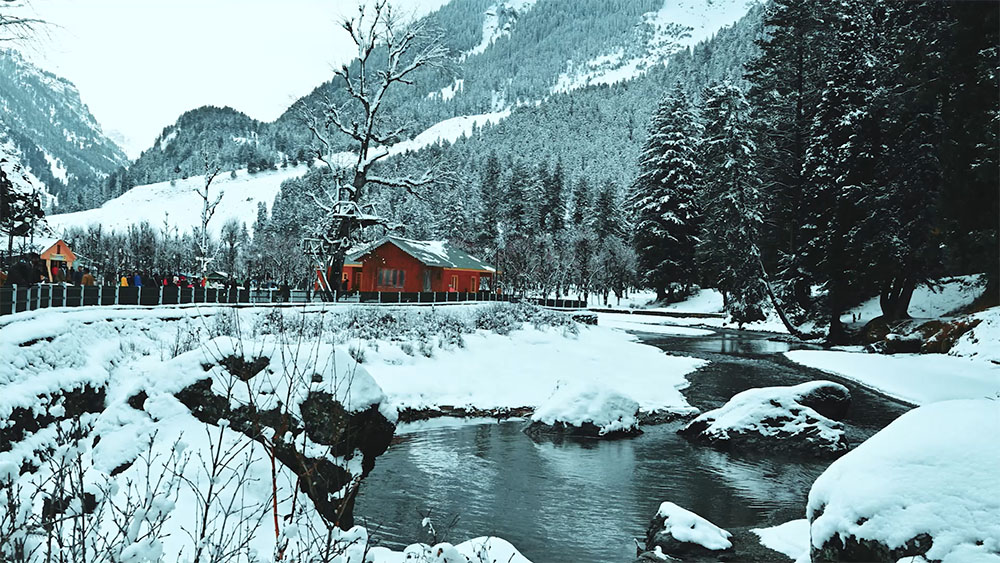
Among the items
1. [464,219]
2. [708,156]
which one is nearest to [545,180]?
[464,219]

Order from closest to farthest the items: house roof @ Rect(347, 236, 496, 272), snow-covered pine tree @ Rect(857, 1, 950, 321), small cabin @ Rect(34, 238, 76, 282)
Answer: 1. snow-covered pine tree @ Rect(857, 1, 950, 321)
2. house roof @ Rect(347, 236, 496, 272)
3. small cabin @ Rect(34, 238, 76, 282)

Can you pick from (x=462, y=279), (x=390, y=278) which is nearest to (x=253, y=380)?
(x=390, y=278)

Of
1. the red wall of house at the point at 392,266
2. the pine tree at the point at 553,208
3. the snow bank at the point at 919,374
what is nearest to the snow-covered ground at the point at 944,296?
the snow bank at the point at 919,374

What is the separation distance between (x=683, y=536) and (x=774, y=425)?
276 inches

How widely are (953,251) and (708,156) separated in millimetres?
23151

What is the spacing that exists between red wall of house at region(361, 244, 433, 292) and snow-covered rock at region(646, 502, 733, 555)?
127 feet

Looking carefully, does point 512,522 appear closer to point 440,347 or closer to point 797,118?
point 440,347

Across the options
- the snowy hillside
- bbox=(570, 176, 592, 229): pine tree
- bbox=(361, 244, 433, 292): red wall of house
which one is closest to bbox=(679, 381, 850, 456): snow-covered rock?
bbox=(361, 244, 433, 292): red wall of house

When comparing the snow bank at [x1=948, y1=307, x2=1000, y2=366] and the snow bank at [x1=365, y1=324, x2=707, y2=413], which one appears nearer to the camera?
the snow bank at [x1=365, y1=324, x2=707, y2=413]

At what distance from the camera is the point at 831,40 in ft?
120

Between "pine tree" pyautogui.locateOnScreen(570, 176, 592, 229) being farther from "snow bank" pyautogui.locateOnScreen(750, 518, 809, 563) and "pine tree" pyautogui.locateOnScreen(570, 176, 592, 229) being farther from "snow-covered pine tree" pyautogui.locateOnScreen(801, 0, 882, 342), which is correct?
"snow bank" pyautogui.locateOnScreen(750, 518, 809, 563)

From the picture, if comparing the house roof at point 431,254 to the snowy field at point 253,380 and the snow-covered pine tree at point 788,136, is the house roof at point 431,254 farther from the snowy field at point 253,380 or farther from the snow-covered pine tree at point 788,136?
the snow-covered pine tree at point 788,136

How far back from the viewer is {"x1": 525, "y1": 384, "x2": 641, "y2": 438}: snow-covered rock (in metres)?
14.9

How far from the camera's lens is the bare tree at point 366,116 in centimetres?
2911
